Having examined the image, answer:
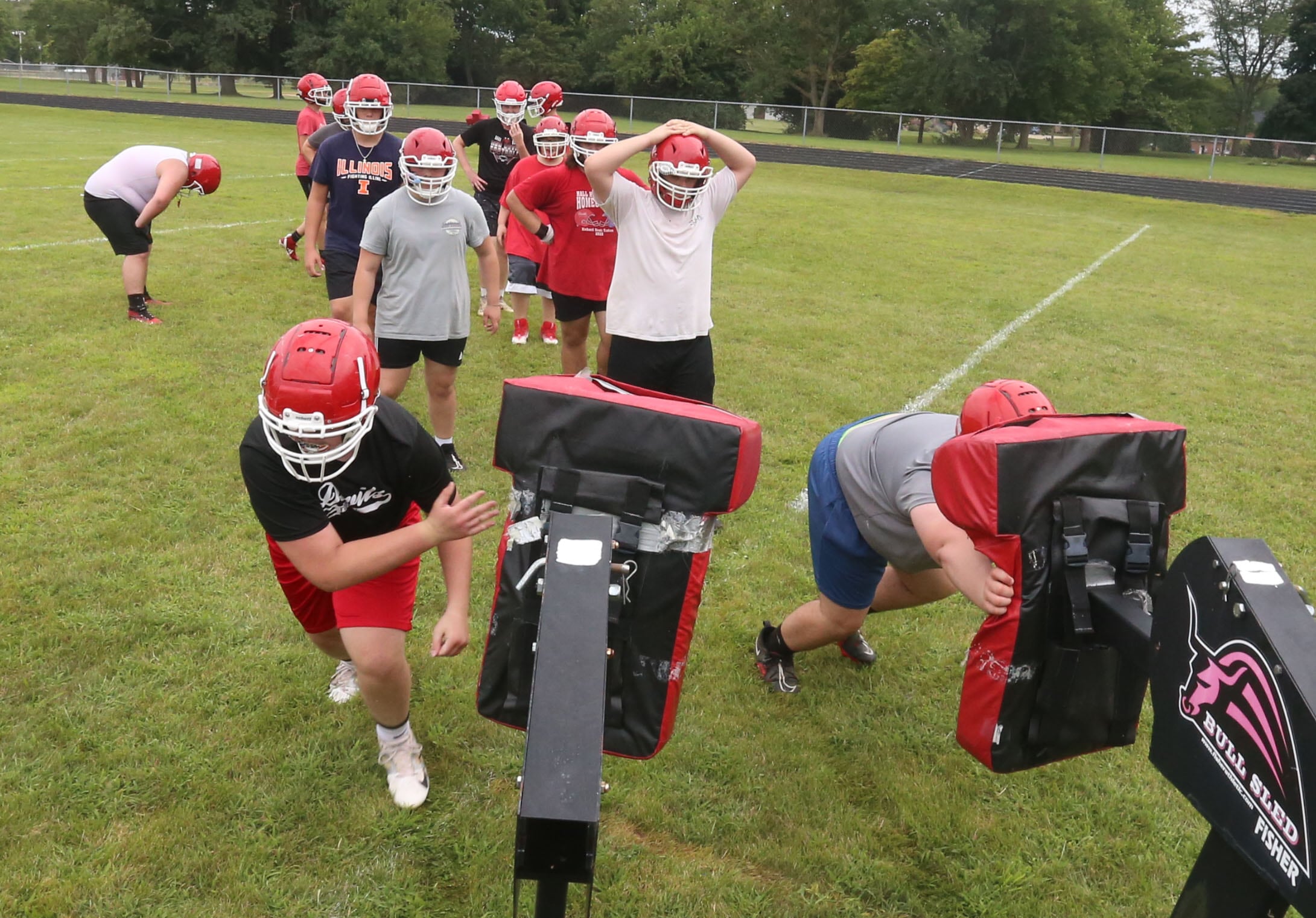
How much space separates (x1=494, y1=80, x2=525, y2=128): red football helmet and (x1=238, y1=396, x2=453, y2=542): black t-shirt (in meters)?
6.87

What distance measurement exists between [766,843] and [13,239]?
12.8 m

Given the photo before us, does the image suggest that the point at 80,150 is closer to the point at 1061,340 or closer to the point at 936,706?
the point at 1061,340

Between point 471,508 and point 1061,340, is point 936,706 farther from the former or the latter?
point 1061,340

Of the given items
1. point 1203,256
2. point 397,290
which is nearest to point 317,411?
point 397,290

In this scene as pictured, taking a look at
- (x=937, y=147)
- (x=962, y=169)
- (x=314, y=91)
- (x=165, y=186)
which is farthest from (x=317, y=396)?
(x=937, y=147)

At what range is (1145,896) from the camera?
3129 mm

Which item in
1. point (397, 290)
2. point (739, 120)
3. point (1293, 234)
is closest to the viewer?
point (397, 290)

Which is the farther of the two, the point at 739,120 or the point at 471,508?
the point at 739,120

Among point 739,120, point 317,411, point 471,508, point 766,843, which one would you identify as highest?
point 739,120

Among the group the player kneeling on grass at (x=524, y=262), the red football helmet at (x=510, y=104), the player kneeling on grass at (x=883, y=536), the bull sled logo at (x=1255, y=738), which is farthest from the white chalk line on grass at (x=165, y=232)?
the bull sled logo at (x=1255, y=738)

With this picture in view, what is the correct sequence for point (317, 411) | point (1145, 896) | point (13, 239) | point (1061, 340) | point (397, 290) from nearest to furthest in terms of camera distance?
point (317, 411) → point (1145, 896) → point (397, 290) → point (1061, 340) → point (13, 239)

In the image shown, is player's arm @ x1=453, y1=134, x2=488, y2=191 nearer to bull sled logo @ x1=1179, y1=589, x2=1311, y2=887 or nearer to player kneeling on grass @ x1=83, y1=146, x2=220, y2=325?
player kneeling on grass @ x1=83, y1=146, x2=220, y2=325

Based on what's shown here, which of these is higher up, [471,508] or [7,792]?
[471,508]

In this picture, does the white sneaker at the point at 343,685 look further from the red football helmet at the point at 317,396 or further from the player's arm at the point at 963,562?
the player's arm at the point at 963,562
